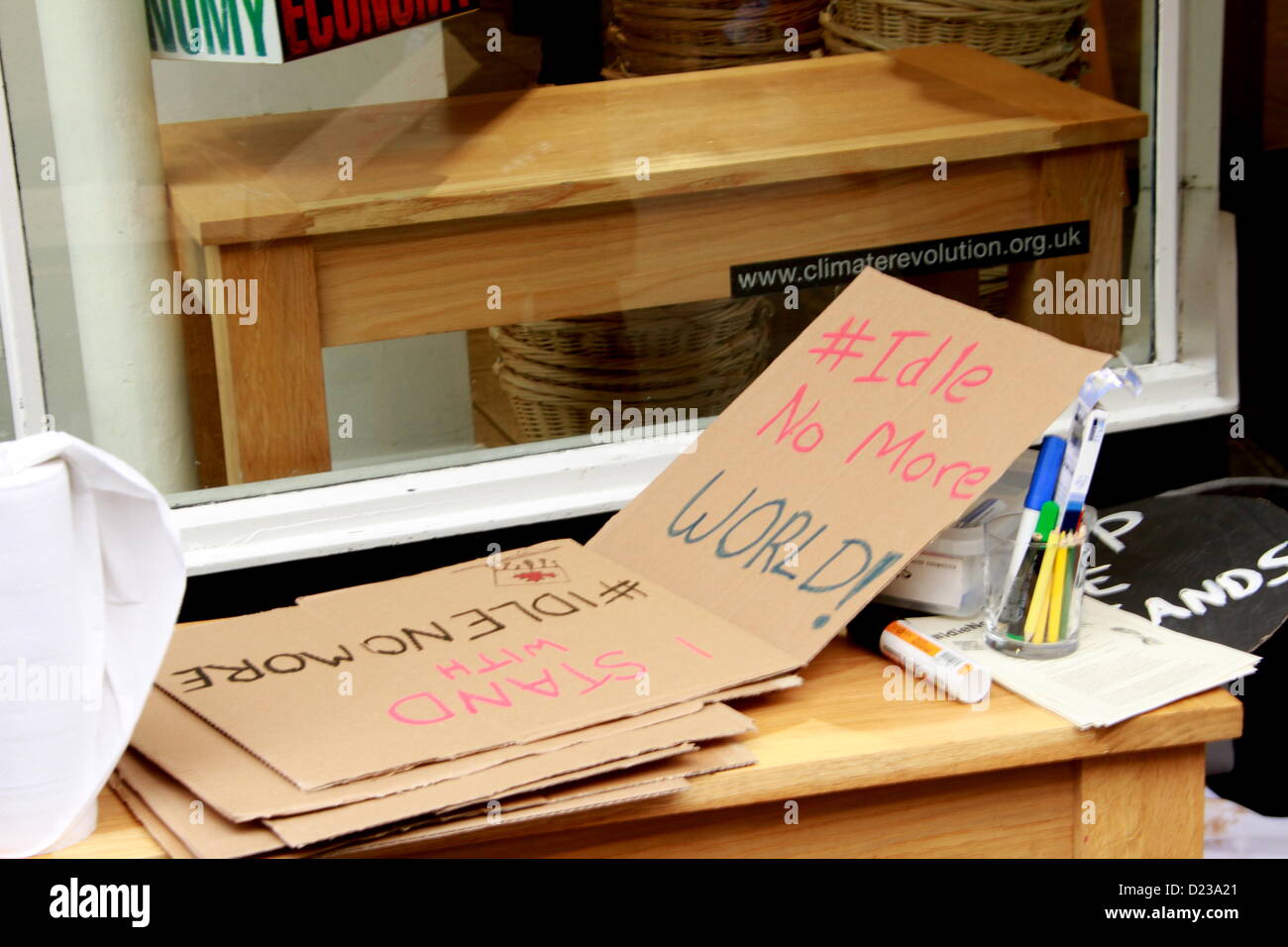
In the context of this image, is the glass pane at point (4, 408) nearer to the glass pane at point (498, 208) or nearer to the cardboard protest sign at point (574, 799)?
the glass pane at point (498, 208)

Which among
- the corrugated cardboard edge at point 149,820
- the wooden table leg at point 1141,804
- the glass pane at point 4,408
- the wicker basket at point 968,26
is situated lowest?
the wooden table leg at point 1141,804

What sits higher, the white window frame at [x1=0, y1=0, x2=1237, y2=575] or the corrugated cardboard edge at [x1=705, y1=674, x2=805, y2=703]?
the white window frame at [x1=0, y1=0, x2=1237, y2=575]

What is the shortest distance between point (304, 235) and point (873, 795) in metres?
0.76

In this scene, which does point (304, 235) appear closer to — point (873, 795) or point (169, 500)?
point (169, 500)

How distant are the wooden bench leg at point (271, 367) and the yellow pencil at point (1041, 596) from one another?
0.71 meters

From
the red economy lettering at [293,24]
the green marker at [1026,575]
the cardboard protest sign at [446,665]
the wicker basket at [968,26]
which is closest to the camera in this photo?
the cardboard protest sign at [446,665]

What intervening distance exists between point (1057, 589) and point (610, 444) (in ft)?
1.93

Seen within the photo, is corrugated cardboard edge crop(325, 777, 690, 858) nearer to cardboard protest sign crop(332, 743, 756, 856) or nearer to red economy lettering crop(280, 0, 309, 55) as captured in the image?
cardboard protest sign crop(332, 743, 756, 856)

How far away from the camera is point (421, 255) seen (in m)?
1.41

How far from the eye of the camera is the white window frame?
132 cm

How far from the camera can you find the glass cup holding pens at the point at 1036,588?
3.29 feet

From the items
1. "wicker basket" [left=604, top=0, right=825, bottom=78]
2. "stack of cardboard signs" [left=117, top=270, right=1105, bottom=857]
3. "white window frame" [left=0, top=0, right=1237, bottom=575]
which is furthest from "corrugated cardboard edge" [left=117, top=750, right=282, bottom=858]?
"wicker basket" [left=604, top=0, right=825, bottom=78]

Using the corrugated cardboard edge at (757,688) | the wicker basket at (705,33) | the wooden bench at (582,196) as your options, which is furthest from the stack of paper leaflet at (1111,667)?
the wicker basket at (705,33)

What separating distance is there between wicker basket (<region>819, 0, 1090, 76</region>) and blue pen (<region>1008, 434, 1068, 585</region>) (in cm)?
75
